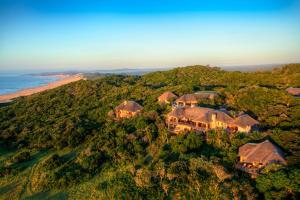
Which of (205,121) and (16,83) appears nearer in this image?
(205,121)

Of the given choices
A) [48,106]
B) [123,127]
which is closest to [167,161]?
[123,127]

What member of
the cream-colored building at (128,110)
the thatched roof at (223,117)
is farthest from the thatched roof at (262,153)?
the cream-colored building at (128,110)

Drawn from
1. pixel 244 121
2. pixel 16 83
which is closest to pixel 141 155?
pixel 244 121

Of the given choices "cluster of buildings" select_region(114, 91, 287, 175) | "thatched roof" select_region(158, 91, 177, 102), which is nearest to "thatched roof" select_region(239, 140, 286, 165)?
"cluster of buildings" select_region(114, 91, 287, 175)

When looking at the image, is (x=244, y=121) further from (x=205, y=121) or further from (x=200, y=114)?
(x=200, y=114)

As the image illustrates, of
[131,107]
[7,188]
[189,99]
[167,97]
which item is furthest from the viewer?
[167,97]

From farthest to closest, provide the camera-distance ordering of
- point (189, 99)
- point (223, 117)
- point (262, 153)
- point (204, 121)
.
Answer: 1. point (189, 99)
2. point (204, 121)
3. point (223, 117)
4. point (262, 153)
